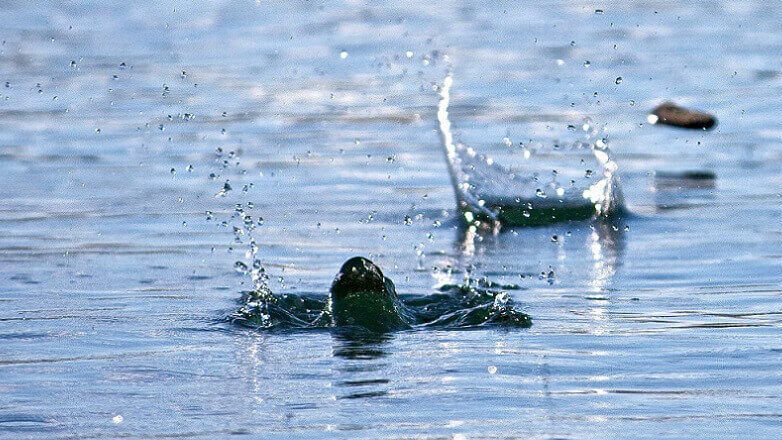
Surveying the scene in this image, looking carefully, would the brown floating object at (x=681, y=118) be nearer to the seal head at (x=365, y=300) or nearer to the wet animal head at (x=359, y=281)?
the seal head at (x=365, y=300)

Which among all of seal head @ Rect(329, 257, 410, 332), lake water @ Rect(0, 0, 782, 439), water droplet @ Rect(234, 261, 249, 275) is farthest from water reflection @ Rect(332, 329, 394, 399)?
water droplet @ Rect(234, 261, 249, 275)

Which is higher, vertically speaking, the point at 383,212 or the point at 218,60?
the point at 218,60

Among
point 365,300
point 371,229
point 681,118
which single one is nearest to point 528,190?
point 371,229

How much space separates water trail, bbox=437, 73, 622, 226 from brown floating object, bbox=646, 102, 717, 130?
1541mm

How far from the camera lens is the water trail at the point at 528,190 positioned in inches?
444

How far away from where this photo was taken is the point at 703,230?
10.7 meters

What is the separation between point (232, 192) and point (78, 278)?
2.87 metres

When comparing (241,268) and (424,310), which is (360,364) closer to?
(424,310)

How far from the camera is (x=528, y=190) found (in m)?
11.9

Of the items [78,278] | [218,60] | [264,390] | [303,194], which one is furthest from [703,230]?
[218,60]

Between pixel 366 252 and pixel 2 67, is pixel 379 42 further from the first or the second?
pixel 366 252

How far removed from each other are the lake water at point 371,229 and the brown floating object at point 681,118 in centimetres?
18

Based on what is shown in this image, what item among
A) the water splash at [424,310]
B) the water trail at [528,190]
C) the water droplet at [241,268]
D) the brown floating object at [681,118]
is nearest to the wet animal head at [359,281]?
the water splash at [424,310]

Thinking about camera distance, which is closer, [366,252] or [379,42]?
[366,252]
